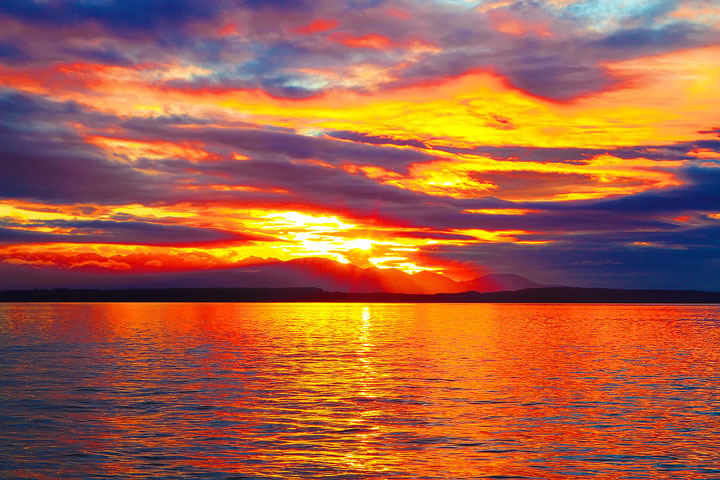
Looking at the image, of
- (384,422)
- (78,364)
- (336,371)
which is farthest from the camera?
(78,364)

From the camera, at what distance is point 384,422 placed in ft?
107

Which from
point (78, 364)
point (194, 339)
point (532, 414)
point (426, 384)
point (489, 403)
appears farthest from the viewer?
point (194, 339)

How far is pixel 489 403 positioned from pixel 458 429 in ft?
24.8

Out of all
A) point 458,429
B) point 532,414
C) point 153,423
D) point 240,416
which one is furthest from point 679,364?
point 153,423

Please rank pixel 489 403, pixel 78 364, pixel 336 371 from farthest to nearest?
pixel 78 364, pixel 336 371, pixel 489 403

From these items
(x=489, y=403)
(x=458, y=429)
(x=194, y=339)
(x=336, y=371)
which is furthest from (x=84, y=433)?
(x=194, y=339)

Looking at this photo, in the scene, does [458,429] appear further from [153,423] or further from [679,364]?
[679,364]

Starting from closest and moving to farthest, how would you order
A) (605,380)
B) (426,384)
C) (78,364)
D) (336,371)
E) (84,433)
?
(84,433) → (426,384) → (605,380) → (336,371) → (78,364)

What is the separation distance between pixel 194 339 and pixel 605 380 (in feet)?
197

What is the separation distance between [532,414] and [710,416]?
851 cm

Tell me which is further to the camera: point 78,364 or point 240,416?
point 78,364

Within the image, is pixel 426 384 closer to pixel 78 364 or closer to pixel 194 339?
pixel 78 364

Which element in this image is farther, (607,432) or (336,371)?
(336,371)

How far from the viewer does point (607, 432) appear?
30531 millimetres
